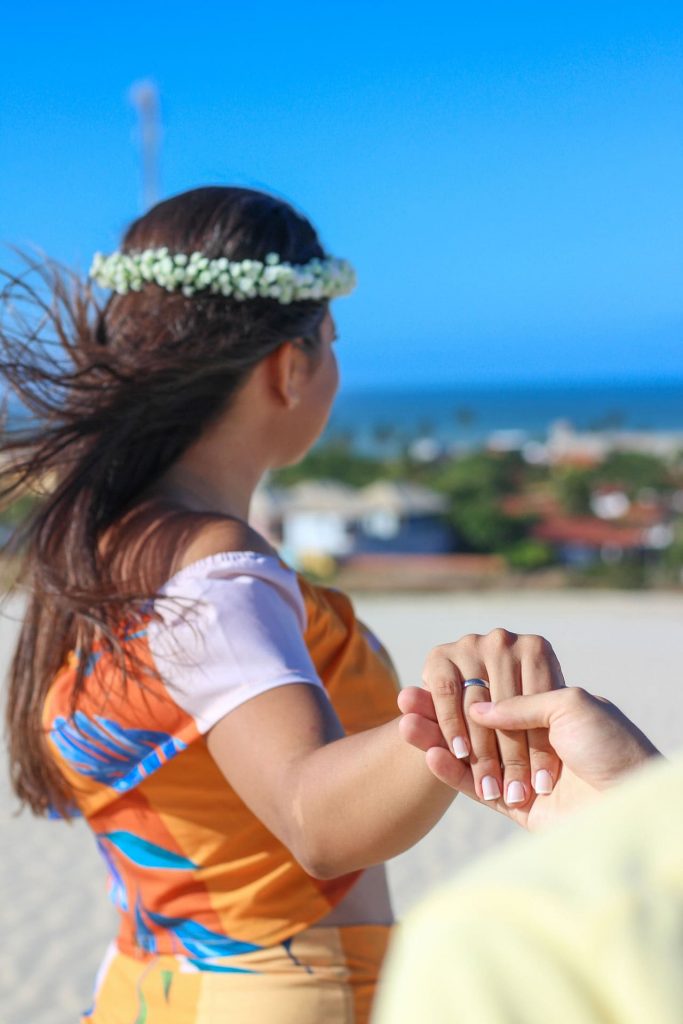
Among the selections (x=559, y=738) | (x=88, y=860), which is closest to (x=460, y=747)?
(x=559, y=738)

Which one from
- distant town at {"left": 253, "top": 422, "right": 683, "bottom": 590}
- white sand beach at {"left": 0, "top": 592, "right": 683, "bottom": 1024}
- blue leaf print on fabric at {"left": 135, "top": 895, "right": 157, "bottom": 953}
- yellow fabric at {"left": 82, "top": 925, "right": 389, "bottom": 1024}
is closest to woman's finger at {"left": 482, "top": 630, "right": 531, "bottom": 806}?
yellow fabric at {"left": 82, "top": 925, "right": 389, "bottom": 1024}

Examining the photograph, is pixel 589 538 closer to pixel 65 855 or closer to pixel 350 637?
pixel 65 855

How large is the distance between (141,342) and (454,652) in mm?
872

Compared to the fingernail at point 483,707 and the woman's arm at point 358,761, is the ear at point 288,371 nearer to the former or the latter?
the woman's arm at point 358,761

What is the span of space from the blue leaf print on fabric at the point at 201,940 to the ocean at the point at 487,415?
72.9 meters

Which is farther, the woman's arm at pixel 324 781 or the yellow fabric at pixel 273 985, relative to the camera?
the yellow fabric at pixel 273 985

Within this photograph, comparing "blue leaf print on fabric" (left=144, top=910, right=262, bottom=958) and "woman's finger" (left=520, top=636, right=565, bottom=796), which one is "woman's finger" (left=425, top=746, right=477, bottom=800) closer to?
"woman's finger" (left=520, top=636, right=565, bottom=796)

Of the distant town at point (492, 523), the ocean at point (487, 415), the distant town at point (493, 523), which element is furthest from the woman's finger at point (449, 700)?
the ocean at point (487, 415)

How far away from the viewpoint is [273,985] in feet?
4.92

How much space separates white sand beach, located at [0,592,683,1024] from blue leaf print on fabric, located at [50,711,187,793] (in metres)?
0.43

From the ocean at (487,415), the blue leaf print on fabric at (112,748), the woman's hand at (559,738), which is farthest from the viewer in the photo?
the ocean at (487,415)

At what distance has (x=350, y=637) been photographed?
1725 mm

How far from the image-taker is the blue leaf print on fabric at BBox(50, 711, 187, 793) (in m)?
1.48

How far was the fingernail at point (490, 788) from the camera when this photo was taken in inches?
40.8
